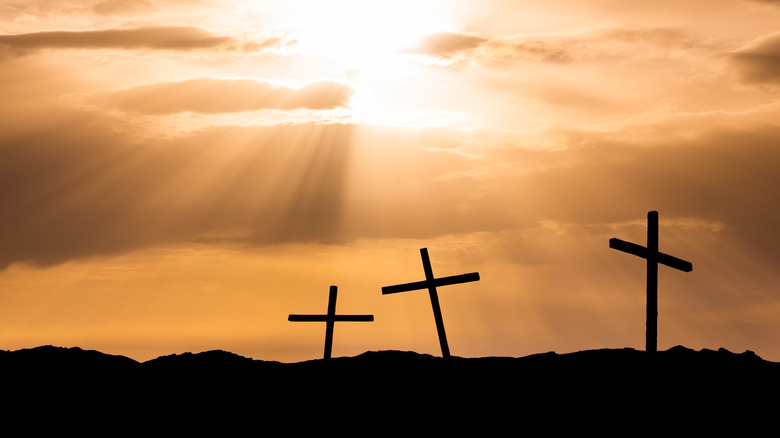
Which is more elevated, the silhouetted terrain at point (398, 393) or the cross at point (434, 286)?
the cross at point (434, 286)

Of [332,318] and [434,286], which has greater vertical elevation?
[434,286]

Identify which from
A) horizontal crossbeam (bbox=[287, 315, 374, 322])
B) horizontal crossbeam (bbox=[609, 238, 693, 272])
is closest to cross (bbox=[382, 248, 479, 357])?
horizontal crossbeam (bbox=[287, 315, 374, 322])

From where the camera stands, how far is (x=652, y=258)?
22.4 m

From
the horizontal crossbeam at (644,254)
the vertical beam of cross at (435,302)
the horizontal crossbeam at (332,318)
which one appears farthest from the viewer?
the horizontal crossbeam at (332,318)

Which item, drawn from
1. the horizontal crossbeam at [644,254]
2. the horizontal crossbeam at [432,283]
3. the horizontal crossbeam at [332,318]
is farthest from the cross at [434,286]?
the horizontal crossbeam at [644,254]

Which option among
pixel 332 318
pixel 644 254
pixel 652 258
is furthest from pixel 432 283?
pixel 652 258

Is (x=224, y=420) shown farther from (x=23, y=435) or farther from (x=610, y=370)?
(x=610, y=370)

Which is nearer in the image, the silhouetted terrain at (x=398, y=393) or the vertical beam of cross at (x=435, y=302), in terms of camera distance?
the silhouetted terrain at (x=398, y=393)

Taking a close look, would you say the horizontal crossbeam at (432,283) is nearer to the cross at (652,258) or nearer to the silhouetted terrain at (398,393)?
the silhouetted terrain at (398,393)

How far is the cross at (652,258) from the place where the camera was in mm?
22078

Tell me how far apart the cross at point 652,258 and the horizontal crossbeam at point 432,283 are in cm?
623

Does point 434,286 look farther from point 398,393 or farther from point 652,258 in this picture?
point 652,258

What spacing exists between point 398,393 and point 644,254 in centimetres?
818

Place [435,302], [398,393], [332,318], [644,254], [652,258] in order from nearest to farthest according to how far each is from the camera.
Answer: [652,258] → [644,254] → [398,393] → [435,302] → [332,318]
